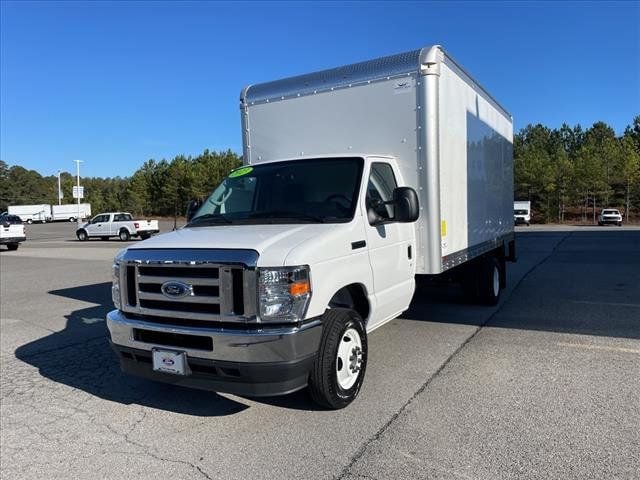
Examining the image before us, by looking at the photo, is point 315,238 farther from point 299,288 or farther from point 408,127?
point 408,127

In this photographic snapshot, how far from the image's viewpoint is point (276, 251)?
3824mm

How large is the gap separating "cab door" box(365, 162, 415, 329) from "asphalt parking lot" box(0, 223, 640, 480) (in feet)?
2.37

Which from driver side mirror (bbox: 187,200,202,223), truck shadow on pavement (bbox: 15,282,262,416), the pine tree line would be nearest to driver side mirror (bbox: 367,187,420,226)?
driver side mirror (bbox: 187,200,202,223)

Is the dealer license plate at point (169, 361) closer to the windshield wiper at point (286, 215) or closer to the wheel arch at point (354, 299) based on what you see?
the wheel arch at point (354, 299)

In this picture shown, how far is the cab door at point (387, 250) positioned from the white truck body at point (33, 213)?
91.8 metres

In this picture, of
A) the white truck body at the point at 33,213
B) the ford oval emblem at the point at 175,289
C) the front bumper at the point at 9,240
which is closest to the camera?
the ford oval emblem at the point at 175,289

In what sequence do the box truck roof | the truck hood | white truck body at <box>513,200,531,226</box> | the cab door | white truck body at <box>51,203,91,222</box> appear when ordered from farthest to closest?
white truck body at <box>51,203,91,222</box> → white truck body at <box>513,200,531,226</box> → the box truck roof → the cab door → the truck hood

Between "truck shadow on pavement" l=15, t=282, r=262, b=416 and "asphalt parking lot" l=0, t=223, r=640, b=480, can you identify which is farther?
"truck shadow on pavement" l=15, t=282, r=262, b=416

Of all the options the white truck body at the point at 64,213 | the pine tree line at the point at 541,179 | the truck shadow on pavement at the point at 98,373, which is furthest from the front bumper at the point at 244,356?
the white truck body at the point at 64,213

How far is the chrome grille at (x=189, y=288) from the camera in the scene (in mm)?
3787

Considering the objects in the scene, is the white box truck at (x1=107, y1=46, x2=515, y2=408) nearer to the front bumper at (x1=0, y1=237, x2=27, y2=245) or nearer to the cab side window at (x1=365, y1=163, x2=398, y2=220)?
the cab side window at (x1=365, y1=163, x2=398, y2=220)

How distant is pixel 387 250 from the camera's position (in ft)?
16.8

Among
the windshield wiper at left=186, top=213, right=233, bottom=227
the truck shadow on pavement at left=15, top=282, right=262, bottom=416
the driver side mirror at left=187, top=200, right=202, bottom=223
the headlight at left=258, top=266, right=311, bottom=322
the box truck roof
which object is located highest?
the box truck roof

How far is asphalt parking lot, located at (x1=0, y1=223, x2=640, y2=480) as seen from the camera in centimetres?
350
